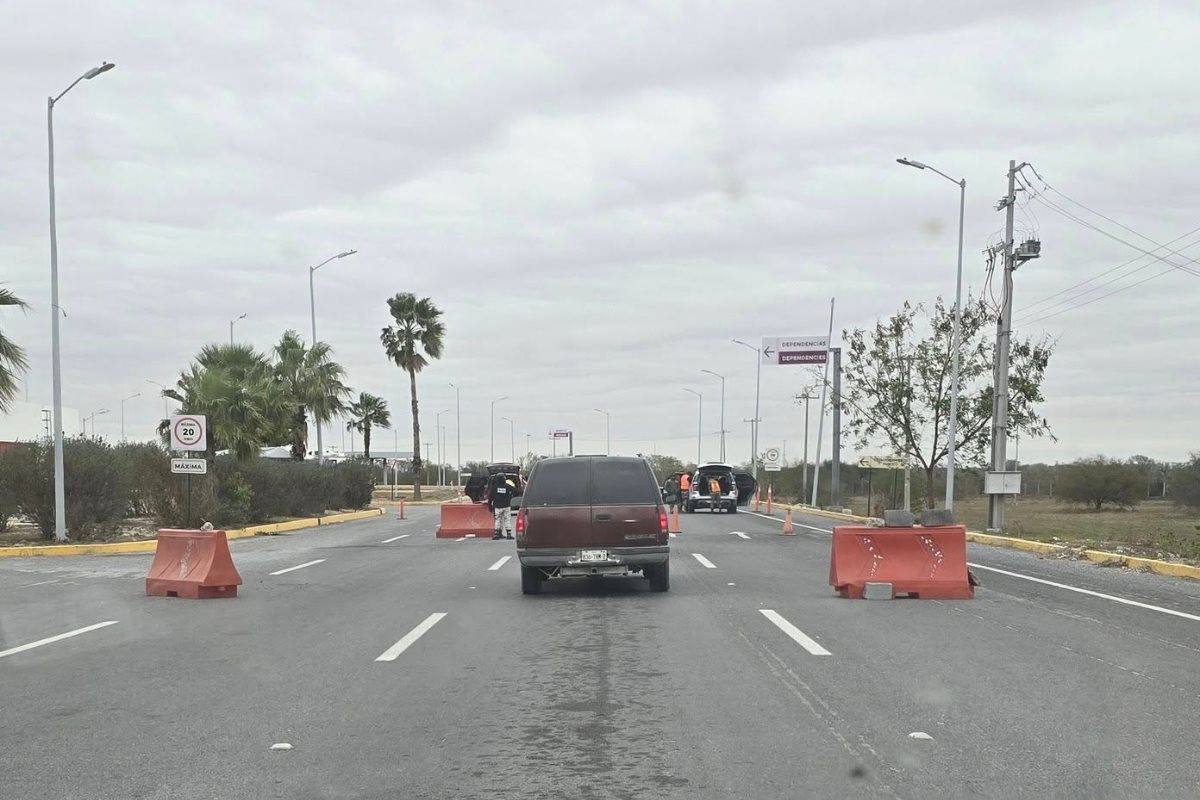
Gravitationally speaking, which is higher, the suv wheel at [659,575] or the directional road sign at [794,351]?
the directional road sign at [794,351]

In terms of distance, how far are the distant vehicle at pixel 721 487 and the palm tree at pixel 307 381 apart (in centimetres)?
1603

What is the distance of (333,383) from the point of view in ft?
173

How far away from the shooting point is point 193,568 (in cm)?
1561

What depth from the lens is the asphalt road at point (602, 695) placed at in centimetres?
615

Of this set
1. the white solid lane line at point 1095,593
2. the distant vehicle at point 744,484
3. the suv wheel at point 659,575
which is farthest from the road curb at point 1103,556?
the distant vehicle at point 744,484

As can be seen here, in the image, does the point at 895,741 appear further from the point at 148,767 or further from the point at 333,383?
the point at 333,383

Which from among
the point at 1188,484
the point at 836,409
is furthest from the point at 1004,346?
the point at 1188,484

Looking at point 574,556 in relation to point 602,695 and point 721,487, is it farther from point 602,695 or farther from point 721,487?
point 721,487

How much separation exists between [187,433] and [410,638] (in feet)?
54.4

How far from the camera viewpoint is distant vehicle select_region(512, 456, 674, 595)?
14883mm

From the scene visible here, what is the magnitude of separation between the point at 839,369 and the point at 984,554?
24.5 m

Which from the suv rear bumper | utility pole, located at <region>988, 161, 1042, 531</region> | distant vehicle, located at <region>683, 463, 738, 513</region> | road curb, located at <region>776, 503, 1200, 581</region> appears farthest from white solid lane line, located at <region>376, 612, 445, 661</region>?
distant vehicle, located at <region>683, 463, 738, 513</region>

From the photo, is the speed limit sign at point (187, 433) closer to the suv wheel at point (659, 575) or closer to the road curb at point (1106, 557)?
the suv wheel at point (659, 575)

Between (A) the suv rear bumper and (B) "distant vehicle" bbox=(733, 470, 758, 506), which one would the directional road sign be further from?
(A) the suv rear bumper
